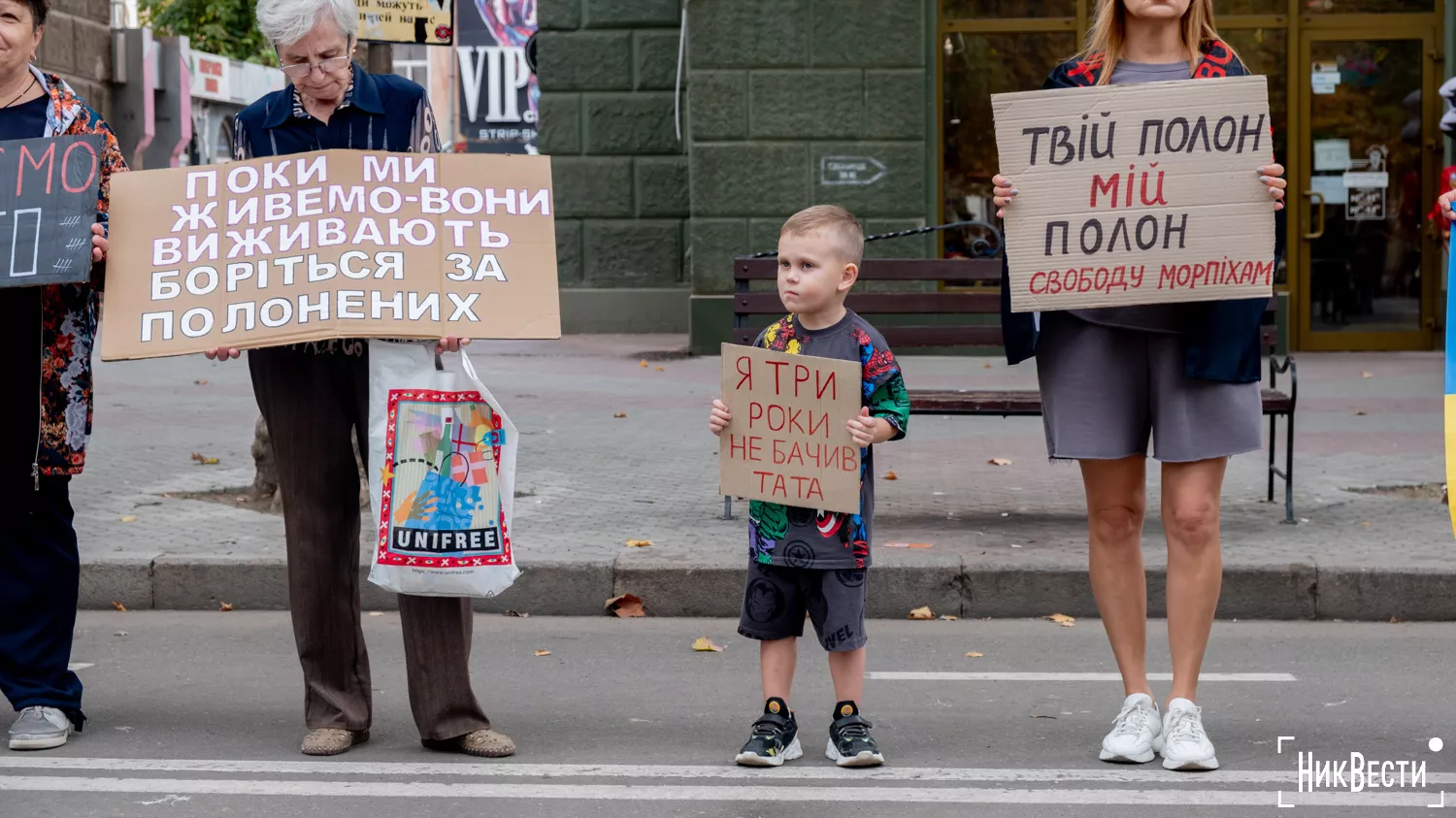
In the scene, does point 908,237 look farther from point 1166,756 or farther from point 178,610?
point 1166,756

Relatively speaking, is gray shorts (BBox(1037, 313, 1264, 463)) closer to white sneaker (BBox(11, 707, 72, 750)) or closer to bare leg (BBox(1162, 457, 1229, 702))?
bare leg (BBox(1162, 457, 1229, 702))

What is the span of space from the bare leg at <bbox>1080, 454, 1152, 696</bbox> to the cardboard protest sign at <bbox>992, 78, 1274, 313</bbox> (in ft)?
1.43

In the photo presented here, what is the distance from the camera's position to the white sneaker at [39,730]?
173 inches

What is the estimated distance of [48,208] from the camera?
4277 millimetres

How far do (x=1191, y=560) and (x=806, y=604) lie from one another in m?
0.93

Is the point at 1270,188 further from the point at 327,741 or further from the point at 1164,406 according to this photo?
the point at 327,741

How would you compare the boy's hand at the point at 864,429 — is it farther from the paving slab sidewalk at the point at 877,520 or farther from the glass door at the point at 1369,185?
the glass door at the point at 1369,185

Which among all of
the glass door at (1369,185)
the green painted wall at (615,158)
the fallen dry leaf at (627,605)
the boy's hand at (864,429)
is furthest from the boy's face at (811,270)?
the green painted wall at (615,158)

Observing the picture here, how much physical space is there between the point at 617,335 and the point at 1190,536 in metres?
11.5

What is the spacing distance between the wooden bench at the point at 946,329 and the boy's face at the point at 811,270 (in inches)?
110

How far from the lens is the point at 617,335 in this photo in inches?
609

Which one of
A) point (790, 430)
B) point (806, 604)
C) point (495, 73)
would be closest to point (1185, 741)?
point (806, 604)

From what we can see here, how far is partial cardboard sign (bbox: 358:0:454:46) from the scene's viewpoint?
24.6ft

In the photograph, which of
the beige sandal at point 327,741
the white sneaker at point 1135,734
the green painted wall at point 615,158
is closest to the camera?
the white sneaker at point 1135,734
